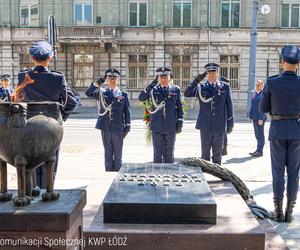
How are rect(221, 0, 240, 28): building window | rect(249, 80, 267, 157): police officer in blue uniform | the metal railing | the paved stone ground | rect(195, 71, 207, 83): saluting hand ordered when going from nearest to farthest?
the paved stone ground → rect(195, 71, 207, 83): saluting hand → rect(249, 80, 267, 157): police officer in blue uniform → the metal railing → rect(221, 0, 240, 28): building window

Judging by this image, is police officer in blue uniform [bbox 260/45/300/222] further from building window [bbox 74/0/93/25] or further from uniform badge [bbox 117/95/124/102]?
building window [bbox 74/0/93/25]

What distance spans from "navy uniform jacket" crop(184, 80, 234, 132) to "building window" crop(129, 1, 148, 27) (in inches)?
916

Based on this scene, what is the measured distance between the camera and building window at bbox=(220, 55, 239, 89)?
30500mm

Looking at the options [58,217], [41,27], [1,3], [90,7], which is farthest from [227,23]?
[58,217]

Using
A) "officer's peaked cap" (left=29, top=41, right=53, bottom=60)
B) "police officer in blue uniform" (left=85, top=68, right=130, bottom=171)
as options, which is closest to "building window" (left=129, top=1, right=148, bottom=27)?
"police officer in blue uniform" (left=85, top=68, right=130, bottom=171)

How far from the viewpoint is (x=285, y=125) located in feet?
18.5

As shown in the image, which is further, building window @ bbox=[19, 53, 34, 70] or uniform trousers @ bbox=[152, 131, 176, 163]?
building window @ bbox=[19, 53, 34, 70]

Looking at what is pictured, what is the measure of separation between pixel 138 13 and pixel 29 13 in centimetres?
708

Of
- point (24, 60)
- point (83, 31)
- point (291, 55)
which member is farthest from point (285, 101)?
point (24, 60)

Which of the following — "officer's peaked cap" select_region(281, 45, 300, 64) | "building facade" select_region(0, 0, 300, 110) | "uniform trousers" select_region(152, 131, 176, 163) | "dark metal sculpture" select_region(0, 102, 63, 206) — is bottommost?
"uniform trousers" select_region(152, 131, 176, 163)

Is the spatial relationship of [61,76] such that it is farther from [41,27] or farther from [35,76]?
[41,27]

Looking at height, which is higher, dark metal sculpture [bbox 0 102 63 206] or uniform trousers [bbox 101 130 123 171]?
dark metal sculpture [bbox 0 102 63 206]

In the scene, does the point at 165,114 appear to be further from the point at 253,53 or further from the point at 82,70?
the point at 82,70

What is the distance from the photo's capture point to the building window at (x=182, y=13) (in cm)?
3055
